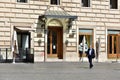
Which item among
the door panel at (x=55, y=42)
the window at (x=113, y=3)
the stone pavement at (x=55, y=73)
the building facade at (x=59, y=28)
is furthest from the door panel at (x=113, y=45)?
the stone pavement at (x=55, y=73)

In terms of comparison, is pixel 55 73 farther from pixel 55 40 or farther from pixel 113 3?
pixel 113 3

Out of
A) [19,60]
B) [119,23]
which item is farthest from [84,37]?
[19,60]

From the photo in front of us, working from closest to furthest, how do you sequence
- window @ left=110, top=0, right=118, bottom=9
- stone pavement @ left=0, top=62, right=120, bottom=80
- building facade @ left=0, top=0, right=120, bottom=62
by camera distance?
stone pavement @ left=0, top=62, right=120, bottom=80
building facade @ left=0, top=0, right=120, bottom=62
window @ left=110, top=0, right=118, bottom=9

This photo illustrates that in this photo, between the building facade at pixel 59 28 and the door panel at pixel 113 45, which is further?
the door panel at pixel 113 45

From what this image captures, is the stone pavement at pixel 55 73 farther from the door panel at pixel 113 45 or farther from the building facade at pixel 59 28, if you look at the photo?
the door panel at pixel 113 45

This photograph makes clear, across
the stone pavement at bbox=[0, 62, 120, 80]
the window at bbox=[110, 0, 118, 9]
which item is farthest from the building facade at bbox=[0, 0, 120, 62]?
the stone pavement at bbox=[0, 62, 120, 80]

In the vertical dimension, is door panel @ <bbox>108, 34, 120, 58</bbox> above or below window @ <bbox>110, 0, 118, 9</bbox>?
below

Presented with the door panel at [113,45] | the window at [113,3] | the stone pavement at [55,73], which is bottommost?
the stone pavement at [55,73]

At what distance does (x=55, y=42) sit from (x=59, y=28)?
58.0 inches

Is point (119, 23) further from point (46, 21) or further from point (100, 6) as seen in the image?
point (46, 21)

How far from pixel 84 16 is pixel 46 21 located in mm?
4555

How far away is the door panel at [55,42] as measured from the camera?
45.5 meters

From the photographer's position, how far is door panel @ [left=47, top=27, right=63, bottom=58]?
45469 millimetres

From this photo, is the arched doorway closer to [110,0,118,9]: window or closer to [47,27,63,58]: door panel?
[47,27,63,58]: door panel
